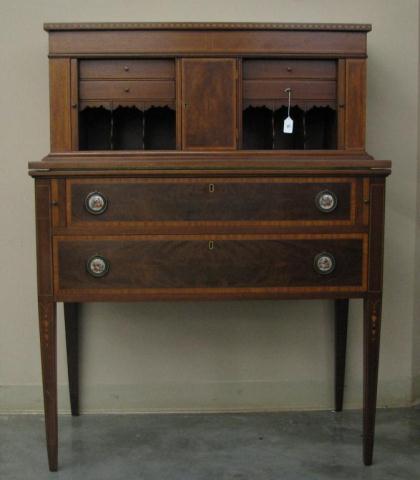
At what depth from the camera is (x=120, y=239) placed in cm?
247

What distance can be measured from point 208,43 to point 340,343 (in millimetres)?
1458

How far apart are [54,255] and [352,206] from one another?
1073 mm

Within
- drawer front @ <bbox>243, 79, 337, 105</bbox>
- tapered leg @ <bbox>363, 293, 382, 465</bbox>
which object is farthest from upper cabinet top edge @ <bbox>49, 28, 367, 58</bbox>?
tapered leg @ <bbox>363, 293, 382, 465</bbox>

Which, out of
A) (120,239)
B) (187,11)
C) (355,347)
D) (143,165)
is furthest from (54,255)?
(355,347)

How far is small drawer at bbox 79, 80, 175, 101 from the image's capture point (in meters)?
2.88

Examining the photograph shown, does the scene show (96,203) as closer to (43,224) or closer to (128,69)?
(43,224)

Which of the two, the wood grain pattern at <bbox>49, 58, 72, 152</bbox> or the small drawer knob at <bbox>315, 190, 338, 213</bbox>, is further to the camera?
the wood grain pattern at <bbox>49, 58, 72, 152</bbox>

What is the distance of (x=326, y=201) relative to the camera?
2.49 m

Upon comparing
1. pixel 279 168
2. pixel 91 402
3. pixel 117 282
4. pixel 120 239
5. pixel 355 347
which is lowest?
pixel 91 402

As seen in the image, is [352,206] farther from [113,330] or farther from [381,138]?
[113,330]

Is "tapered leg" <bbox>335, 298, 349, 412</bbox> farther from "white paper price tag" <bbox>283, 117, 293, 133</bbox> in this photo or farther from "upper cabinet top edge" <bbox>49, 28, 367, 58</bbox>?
"upper cabinet top edge" <bbox>49, 28, 367, 58</bbox>

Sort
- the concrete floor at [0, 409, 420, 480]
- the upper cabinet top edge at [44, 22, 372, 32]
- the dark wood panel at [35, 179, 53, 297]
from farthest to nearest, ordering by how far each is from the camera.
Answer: the upper cabinet top edge at [44, 22, 372, 32] < the concrete floor at [0, 409, 420, 480] < the dark wood panel at [35, 179, 53, 297]

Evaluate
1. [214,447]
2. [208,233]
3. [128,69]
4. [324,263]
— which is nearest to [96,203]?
[208,233]

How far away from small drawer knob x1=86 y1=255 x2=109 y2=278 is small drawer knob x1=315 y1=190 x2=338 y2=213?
30.8 inches
